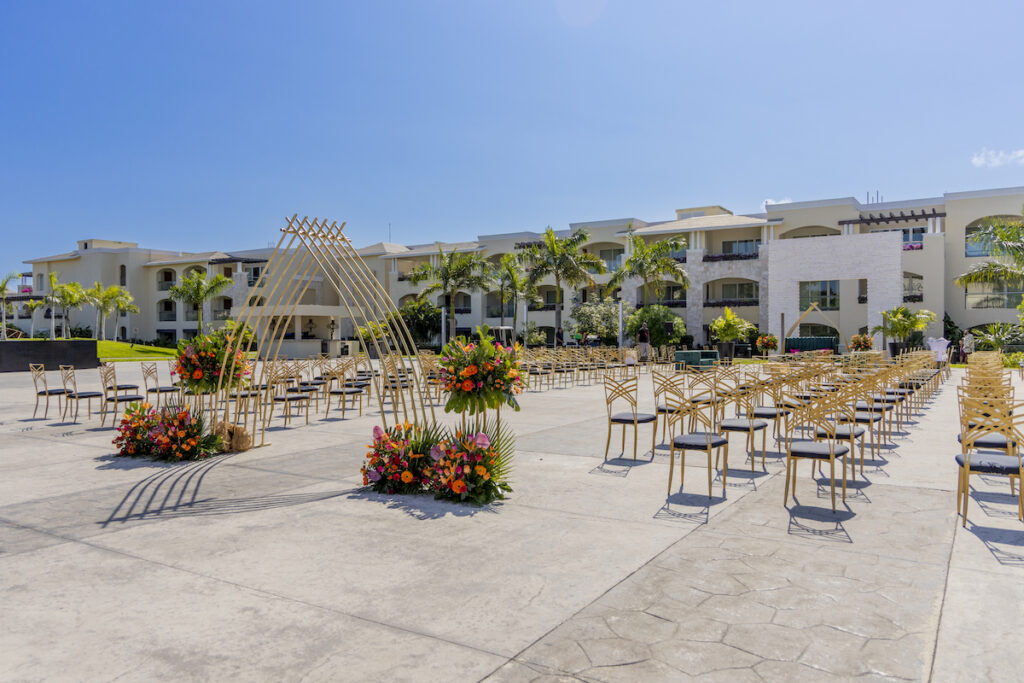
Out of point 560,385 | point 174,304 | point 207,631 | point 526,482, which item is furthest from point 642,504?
point 174,304

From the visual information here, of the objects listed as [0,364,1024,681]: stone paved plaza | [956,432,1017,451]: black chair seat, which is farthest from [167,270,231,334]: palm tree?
[956,432,1017,451]: black chair seat

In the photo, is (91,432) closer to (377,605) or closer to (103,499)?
(103,499)

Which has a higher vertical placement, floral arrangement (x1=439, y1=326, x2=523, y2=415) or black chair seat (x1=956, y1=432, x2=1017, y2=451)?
floral arrangement (x1=439, y1=326, x2=523, y2=415)

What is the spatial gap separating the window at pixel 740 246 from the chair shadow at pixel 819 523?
44.4 meters

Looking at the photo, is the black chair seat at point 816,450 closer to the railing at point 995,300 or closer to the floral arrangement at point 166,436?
the floral arrangement at point 166,436

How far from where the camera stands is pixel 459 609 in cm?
407

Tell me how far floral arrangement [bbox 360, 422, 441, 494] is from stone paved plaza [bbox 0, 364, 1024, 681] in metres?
0.32

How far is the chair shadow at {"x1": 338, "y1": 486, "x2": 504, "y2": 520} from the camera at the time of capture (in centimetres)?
620

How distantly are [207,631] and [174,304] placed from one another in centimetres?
6635

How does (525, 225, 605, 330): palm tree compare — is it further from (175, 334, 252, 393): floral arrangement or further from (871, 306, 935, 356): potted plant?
(175, 334, 252, 393): floral arrangement

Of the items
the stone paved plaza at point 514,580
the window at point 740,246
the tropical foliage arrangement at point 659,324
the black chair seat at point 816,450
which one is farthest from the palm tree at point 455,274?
the black chair seat at point 816,450

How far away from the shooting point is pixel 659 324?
135 ft

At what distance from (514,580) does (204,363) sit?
21.9 feet

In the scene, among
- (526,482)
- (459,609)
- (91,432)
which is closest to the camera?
(459,609)
